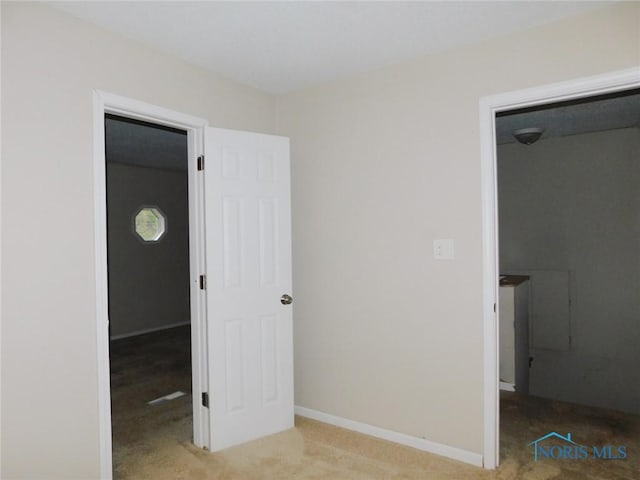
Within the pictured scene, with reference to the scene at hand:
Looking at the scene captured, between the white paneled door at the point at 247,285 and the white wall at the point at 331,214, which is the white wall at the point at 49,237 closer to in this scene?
the white wall at the point at 331,214

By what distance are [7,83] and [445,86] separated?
2209mm

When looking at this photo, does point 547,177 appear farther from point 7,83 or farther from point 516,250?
point 7,83

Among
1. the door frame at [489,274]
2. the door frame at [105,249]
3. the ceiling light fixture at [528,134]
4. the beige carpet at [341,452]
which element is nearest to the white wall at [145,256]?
the beige carpet at [341,452]

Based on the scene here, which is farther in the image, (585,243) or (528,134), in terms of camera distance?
(585,243)

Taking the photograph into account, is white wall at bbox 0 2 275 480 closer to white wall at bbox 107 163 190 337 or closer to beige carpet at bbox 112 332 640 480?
beige carpet at bbox 112 332 640 480

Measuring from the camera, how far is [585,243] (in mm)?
4664

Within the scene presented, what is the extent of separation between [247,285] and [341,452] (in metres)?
1.16

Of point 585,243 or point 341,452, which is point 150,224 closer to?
point 341,452

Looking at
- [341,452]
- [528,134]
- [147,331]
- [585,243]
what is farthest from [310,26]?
[147,331]

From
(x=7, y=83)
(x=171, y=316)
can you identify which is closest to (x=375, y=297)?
(x=7, y=83)

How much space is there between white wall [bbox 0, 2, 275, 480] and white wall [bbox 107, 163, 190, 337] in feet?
13.9

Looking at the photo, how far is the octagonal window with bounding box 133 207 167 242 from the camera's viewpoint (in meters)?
6.69

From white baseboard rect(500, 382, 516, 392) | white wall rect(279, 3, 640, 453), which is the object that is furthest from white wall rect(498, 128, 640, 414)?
white wall rect(279, 3, 640, 453)

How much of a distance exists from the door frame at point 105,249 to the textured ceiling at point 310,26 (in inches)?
14.6
